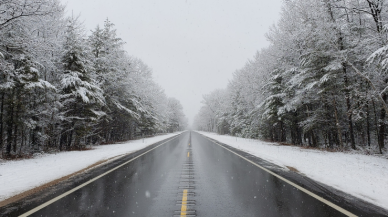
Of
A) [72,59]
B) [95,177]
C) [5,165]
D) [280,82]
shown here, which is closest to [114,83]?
[72,59]

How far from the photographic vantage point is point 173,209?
167 inches

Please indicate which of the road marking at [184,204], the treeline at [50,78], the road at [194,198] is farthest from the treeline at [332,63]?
the treeline at [50,78]

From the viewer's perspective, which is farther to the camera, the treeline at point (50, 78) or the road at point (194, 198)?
the treeline at point (50, 78)

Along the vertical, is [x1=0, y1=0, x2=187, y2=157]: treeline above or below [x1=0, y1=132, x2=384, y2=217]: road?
above

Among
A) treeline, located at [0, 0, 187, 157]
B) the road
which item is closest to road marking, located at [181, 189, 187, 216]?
the road

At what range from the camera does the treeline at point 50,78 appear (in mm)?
10641

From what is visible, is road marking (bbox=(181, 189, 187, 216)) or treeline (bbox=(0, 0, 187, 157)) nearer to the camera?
road marking (bbox=(181, 189, 187, 216))

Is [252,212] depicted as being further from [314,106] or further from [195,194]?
[314,106]

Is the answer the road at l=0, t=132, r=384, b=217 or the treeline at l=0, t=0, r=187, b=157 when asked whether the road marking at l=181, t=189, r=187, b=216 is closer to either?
the road at l=0, t=132, r=384, b=217

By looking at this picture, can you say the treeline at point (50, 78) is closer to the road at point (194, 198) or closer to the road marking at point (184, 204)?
the road at point (194, 198)

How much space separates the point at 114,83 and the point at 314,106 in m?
20.3

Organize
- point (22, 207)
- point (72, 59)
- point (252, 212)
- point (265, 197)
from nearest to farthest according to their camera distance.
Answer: point (252, 212) → point (22, 207) → point (265, 197) → point (72, 59)

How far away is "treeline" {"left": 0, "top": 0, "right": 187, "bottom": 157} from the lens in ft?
34.9

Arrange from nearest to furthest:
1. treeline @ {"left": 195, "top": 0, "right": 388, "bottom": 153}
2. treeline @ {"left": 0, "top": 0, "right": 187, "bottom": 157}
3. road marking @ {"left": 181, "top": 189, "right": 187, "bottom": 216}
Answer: road marking @ {"left": 181, "top": 189, "right": 187, "bottom": 216}, treeline @ {"left": 0, "top": 0, "right": 187, "bottom": 157}, treeline @ {"left": 195, "top": 0, "right": 388, "bottom": 153}
